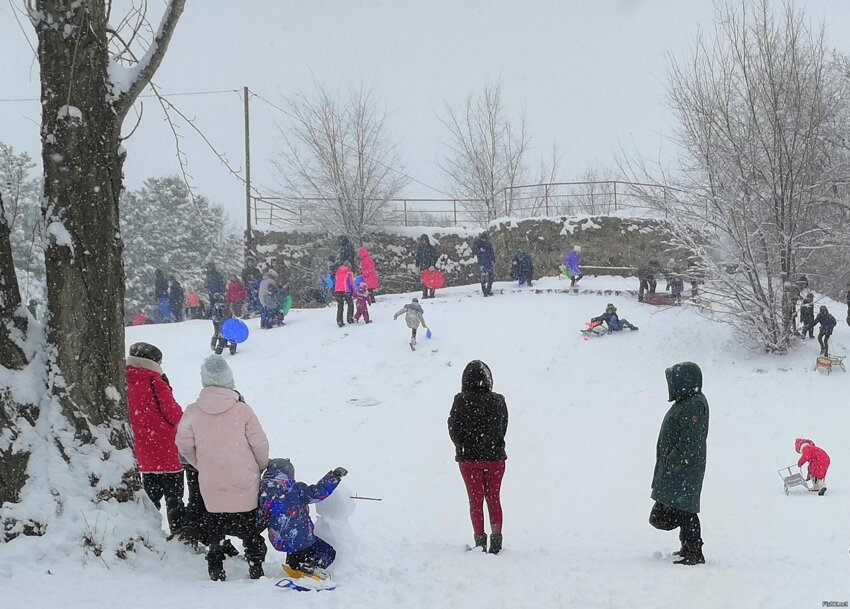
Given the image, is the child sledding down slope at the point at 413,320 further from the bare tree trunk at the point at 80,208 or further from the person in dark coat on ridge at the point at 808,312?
the bare tree trunk at the point at 80,208

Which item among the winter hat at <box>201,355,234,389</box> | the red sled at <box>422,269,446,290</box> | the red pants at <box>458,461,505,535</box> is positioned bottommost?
the red pants at <box>458,461,505,535</box>

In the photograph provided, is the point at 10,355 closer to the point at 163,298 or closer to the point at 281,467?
the point at 281,467

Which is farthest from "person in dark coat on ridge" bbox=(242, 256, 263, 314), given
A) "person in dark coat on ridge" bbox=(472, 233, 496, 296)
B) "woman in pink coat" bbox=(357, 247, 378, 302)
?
"person in dark coat on ridge" bbox=(472, 233, 496, 296)

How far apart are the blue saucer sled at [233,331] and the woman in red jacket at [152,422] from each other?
10335 mm

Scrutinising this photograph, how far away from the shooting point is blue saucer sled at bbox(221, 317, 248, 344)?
14695 mm

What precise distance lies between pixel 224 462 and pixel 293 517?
0.54 meters

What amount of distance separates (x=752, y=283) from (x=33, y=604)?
13.6 metres

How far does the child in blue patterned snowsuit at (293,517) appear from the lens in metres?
3.94

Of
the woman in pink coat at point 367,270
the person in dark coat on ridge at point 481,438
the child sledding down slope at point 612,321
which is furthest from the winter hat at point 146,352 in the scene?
the woman in pink coat at point 367,270

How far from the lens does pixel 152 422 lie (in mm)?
4527

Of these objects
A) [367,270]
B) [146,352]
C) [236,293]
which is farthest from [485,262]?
[146,352]

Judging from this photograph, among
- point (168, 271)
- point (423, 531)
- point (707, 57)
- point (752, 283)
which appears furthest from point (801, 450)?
point (168, 271)

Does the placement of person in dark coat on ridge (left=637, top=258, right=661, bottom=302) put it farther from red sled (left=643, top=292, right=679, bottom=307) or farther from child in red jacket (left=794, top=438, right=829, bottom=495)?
→ child in red jacket (left=794, top=438, right=829, bottom=495)

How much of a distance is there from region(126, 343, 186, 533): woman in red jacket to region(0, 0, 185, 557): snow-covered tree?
0.62 metres
